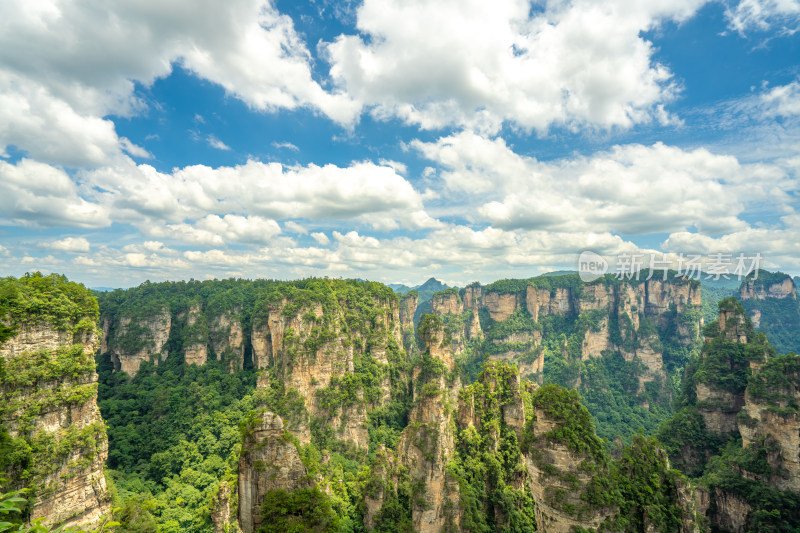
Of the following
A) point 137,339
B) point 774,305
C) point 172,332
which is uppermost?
point 774,305

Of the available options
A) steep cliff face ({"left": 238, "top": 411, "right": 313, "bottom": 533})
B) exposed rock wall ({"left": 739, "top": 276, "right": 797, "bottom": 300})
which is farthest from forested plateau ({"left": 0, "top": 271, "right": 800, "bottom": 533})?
exposed rock wall ({"left": 739, "top": 276, "right": 797, "bottom": 300})

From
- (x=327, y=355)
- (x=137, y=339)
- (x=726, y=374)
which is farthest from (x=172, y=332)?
(x=726, y=374)

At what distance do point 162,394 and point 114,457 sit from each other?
344 inches

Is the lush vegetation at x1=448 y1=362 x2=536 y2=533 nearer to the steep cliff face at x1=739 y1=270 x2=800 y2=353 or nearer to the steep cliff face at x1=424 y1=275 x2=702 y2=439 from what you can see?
the steep cliff face at x1=424 y1=275 x2=702 y2=439

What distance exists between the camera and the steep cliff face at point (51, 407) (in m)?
26.7

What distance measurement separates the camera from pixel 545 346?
104 meters

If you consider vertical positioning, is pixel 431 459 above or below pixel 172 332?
below

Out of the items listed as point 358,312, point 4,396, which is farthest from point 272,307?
point 4,396

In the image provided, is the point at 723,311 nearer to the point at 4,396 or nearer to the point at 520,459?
the point at 520,459

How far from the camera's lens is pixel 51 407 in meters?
28.3

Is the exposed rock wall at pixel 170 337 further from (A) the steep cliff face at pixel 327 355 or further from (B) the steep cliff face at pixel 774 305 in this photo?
(B) the steep cliff face at pixel 774 305

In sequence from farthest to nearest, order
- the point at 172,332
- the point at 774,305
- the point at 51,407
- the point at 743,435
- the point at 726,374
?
1. the point at 774,305
2. the point at 172,332
3. the point at 726,374
4. the point at 743,435
5. the point at 51,407

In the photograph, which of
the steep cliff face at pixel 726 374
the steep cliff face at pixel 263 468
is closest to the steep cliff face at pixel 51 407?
the steep cliff face at pixel 263 468

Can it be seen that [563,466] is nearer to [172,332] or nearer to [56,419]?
[56,419]
